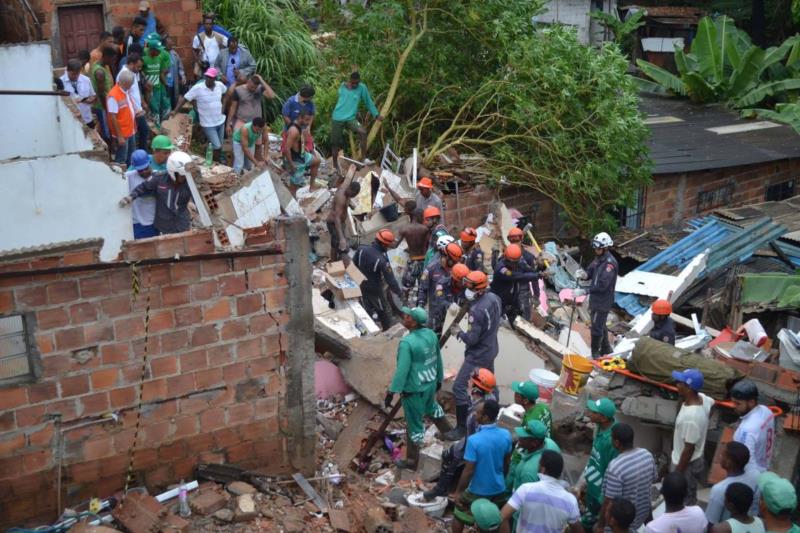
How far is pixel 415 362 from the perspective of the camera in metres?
9.45

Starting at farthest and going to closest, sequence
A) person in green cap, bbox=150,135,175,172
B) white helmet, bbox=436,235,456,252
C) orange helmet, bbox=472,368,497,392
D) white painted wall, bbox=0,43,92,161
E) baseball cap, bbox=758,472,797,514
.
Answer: white painted wall, bbox=0,43,92,161 < white helmet, bbox=436,235,456,252 < person in green cap, bbox=150,135,175,172 < orange helmet, bbox=472,368,497,392 < baseball cap, bbox=758,472,797,514

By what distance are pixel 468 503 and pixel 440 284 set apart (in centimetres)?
418

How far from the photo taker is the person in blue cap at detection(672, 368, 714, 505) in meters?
8.45

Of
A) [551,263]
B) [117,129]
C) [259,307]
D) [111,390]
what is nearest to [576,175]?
[551,263]

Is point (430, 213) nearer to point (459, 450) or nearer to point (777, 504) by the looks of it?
point (459, 450)

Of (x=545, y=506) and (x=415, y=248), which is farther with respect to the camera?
(x=415, y=248)

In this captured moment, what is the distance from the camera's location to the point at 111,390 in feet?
26.8

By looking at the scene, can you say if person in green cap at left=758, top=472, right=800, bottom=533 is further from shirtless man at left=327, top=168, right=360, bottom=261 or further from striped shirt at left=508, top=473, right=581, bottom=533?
shirtless man at left=327, top=168, right=360, bottom=261

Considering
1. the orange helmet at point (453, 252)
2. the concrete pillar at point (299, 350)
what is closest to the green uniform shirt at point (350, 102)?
the orange helmet at point (453, 252)

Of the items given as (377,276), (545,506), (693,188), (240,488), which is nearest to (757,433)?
(545,506)

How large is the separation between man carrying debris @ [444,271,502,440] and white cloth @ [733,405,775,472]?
2.83 m

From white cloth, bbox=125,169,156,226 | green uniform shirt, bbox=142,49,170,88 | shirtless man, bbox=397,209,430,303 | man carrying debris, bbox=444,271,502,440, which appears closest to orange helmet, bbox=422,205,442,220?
shirtless man, bbox=397,209,430,303

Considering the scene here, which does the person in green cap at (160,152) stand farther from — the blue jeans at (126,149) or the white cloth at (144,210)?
the blue jeans at (126,149)

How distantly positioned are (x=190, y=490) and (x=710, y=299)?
9053mm
